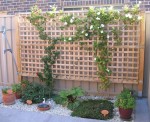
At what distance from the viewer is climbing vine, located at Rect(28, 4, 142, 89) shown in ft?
15.7

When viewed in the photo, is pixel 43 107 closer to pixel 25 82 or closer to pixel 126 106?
pixel 25 82

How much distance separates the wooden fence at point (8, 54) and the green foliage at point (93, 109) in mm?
2239

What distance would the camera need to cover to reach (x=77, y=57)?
17.3 ft

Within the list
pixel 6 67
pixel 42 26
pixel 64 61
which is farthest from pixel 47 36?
pixel 6 67

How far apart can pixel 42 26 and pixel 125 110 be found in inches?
102

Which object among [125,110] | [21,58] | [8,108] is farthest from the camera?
[21,58]

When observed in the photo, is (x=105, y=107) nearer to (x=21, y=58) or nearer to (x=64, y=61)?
(x=64, y=61)

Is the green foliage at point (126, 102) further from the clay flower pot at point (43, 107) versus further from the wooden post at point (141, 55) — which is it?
the clay flower pot at point (43, 107)

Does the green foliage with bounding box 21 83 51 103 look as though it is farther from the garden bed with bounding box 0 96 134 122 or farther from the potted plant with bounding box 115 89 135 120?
the potted plant with bounding box 115 89 135 120

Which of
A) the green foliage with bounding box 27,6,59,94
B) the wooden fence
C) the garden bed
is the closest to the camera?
the garden bed

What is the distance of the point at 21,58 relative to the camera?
5754 millimetres

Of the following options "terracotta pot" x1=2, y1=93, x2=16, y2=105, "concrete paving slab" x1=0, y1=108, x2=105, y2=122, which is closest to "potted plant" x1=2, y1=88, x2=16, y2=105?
"terracotta pot" x1=2, y1=93, x2=16, y2=105

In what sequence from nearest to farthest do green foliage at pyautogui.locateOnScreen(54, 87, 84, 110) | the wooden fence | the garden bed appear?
the garden bed
green foliage at pyautogui.locateOnScreen(54, 87, 84, 110)
the wooden fence

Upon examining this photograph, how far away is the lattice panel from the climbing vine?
0.10 m
